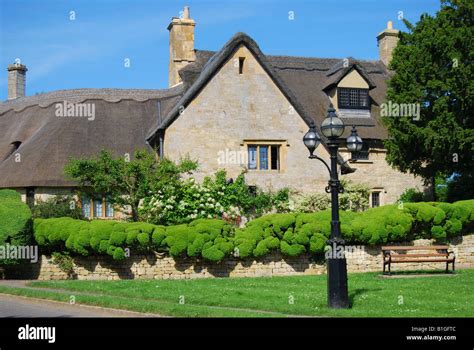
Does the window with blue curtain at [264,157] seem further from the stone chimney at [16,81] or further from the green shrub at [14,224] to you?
the stone chimney at [16,81]

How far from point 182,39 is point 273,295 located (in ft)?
80.2

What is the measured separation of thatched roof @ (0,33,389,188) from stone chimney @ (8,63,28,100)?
8.38 feet

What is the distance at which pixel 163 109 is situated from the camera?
34562mm

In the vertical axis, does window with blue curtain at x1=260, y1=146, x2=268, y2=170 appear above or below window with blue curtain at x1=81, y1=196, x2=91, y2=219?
above

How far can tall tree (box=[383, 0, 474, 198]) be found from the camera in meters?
28.5

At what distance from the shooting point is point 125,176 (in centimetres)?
2691

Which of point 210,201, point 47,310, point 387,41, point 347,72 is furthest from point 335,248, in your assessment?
point 387,41

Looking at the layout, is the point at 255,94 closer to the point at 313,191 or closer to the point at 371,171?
the point at 313,191

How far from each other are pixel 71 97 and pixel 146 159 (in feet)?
37.6

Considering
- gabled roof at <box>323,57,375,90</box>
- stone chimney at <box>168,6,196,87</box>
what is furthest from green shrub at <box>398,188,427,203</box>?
stone chimney at <box>168,6,196,87</box>

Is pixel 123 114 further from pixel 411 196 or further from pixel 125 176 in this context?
pixel 411 196

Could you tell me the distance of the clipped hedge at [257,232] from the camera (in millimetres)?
22094

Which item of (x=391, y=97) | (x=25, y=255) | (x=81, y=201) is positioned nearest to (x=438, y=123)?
(x=391, y=97)

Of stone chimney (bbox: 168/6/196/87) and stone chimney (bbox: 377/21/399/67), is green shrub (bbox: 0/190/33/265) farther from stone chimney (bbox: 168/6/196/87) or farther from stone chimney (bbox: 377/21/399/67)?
stone chimney (bbox: 377/21/399/67)
